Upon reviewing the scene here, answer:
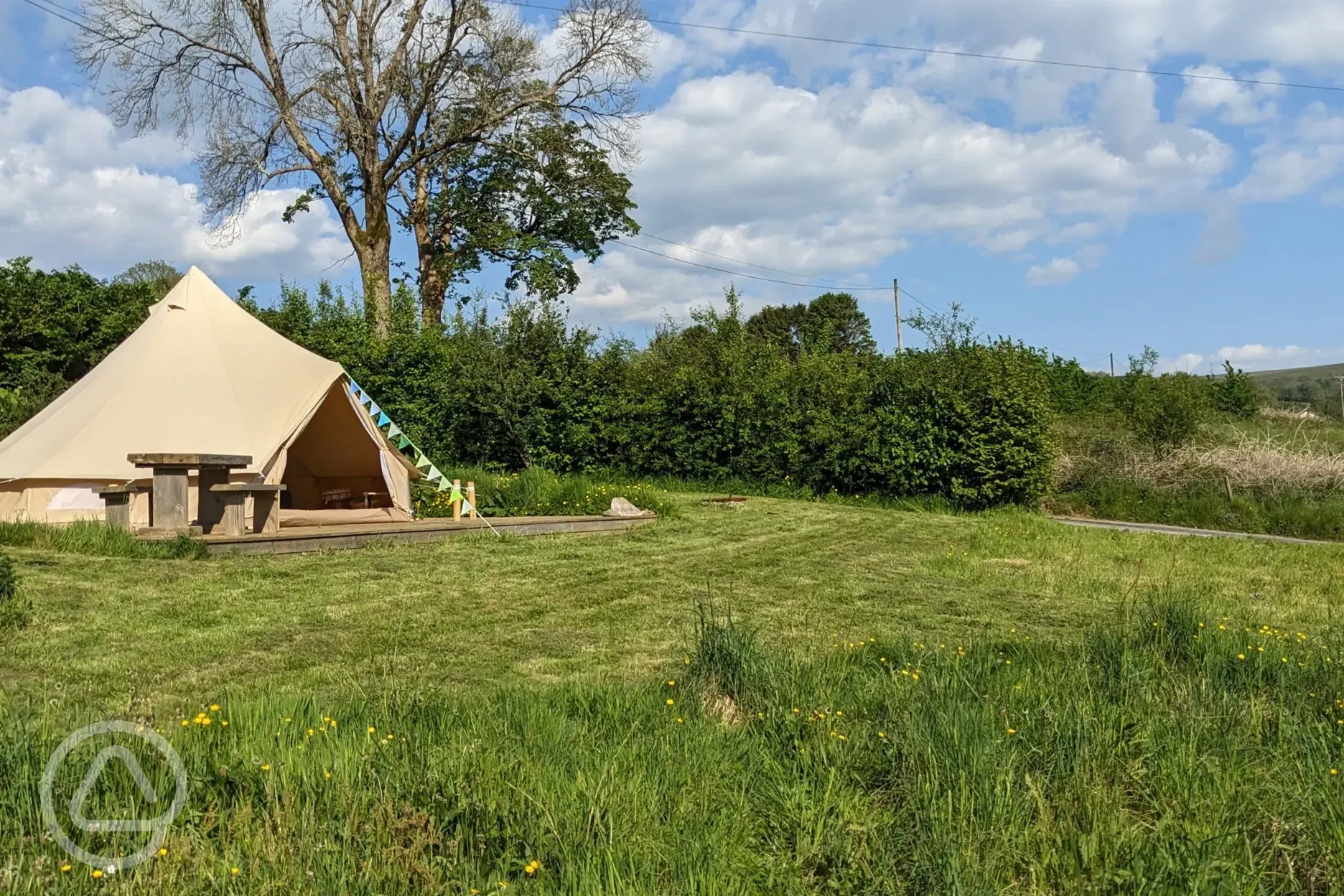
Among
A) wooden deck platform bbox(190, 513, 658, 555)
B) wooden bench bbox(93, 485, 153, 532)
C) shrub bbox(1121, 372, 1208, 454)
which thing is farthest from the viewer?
shrub bbox(1121, 372, 1208, 454)

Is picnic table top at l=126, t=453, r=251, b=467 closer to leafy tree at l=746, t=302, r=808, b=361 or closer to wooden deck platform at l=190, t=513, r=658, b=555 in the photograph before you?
wooden deck platform at l=190, t=513, r=658, b=555

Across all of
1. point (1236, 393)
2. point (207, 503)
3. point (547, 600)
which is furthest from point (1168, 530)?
point (207, 503)

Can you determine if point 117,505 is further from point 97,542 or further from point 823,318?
point 823,318

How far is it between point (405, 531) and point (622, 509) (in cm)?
326

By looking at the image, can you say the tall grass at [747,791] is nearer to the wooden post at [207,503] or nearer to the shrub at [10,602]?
the shrub at [10,602]

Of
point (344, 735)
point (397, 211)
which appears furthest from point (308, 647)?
point (397, 211)

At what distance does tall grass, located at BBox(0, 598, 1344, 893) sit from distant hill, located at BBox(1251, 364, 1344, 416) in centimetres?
1970

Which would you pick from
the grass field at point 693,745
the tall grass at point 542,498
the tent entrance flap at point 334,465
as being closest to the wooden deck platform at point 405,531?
the tall grass at point 542,498

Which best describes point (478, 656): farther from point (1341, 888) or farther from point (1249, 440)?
point (1249, 440)

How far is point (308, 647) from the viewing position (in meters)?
5.70

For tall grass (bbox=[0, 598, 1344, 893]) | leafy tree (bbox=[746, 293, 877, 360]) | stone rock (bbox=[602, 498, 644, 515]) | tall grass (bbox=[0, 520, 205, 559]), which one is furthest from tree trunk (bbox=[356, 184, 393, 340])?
leafy tree (bbox=[746, 293, 877, 360])

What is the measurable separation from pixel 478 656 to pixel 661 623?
1428 mm

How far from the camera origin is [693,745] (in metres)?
3.45

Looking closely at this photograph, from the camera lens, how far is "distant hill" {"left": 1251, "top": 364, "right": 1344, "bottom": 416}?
24.3m
